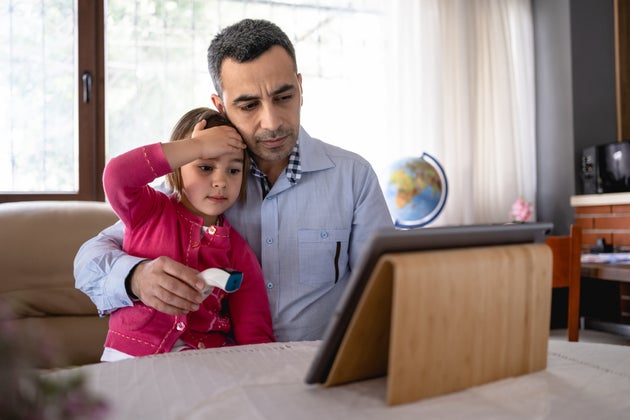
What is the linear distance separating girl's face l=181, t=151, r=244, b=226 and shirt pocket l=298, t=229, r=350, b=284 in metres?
0.25

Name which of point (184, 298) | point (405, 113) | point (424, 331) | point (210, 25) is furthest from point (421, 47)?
point (424, 331)

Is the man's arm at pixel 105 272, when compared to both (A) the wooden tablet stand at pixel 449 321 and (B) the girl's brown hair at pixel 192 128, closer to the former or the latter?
(B) the girl's brown hair at pixel 192 128

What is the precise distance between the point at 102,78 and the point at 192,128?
7.72 ft

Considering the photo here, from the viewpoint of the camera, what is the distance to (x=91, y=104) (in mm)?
3590

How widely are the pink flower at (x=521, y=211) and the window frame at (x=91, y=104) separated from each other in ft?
9.15

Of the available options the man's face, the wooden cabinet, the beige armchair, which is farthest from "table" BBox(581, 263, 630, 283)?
the beige armchair

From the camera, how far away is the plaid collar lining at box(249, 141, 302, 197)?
1.63 metres

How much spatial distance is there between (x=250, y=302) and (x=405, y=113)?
10.2ft

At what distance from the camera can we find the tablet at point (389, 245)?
628 millimetres

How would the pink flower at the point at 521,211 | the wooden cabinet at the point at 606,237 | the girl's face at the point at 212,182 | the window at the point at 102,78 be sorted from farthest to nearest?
the pink flower at the point at 521,211 < the wooden cabinet at the point at 606,237 < the window at the point at 102,78 < the girl's face at the point at 212,182

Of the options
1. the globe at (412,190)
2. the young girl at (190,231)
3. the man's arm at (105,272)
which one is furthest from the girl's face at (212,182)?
the globe at (412,190)

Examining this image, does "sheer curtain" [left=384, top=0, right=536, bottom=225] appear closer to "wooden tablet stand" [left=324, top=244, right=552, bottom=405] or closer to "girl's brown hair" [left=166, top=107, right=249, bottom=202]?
"girl's brown hair" [left=166, top=107, right=249, bottom=202]

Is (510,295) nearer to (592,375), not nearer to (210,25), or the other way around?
(592,375)

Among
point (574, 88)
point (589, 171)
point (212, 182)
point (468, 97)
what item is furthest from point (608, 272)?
point (468, 97)
